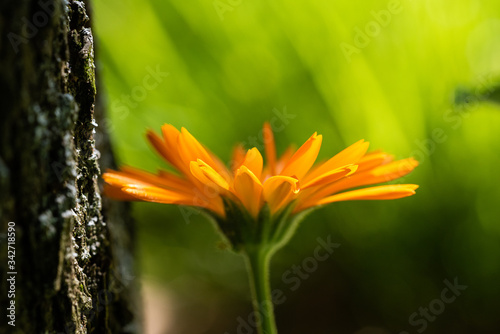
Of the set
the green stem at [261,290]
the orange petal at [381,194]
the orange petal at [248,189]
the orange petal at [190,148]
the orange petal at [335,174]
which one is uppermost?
the orange petal at [190,148]

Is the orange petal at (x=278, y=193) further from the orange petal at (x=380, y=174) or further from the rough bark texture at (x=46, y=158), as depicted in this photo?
the rough bark texture at (x=46, y=158)

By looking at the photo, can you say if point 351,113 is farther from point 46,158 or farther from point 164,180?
point 46,158

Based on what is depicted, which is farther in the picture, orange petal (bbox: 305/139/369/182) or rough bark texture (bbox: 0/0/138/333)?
orange petal (bbox: 305/139/369/182)

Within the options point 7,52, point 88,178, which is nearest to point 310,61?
point 88,178

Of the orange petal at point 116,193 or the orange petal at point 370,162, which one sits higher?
the orange petal at point 116,193

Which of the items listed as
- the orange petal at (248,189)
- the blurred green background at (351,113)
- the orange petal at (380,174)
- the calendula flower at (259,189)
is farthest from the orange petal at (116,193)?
the blurred green background at (351,113)

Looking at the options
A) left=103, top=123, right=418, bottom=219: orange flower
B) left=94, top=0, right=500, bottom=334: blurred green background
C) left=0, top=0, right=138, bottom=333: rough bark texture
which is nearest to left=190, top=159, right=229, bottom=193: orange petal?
left=103, top=123, right=418, bottom=219: orange flower

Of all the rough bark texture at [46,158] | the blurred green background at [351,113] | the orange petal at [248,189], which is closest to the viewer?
the rough bark texture at [46,158]

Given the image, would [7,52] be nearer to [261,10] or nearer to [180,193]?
[180,193]

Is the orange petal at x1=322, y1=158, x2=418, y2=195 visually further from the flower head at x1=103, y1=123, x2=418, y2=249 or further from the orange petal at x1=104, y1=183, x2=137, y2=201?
the orange petal at x1=104, y1=183, x2=137, y2=201
